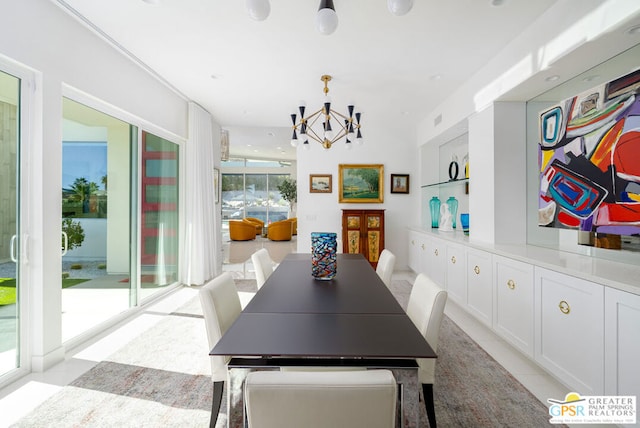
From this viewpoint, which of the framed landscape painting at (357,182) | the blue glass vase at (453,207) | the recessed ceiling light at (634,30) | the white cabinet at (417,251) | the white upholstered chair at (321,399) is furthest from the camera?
the framed landscape painting at (357,182)

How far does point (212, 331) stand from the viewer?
156cm

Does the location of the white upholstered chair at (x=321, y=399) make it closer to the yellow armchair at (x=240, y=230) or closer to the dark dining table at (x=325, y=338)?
the dark dining table at (x=325, y=338)

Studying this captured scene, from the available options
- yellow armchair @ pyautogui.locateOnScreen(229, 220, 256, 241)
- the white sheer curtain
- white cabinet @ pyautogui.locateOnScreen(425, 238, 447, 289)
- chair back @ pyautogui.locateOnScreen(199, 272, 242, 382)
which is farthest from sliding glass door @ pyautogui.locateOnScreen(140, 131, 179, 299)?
yellow armchair @ pyautogui.locateOnScreen(229, 220, 256, 241)

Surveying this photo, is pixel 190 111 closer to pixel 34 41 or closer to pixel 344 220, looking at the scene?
pixel 34 41

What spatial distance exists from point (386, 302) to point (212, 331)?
0.94 metres

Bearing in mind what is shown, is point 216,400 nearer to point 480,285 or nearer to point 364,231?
point 480,285

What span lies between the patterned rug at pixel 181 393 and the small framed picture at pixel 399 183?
3.46 metres

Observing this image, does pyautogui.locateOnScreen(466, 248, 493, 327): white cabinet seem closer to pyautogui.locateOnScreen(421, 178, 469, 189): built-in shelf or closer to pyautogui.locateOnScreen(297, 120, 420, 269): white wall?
pyautogui.locateOnScreen(421, 178, 469, 189): built-in shelf

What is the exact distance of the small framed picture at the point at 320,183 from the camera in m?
5.86

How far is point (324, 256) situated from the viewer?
222 centimetres

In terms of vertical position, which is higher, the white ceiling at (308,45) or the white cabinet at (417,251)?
the white ceiling at (308,45)

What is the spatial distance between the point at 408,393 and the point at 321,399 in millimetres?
487

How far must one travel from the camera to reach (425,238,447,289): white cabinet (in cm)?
412

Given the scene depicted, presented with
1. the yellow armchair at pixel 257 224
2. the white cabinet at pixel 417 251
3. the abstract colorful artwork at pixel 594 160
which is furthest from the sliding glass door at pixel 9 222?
the yellow armchair at pixel 257 224
